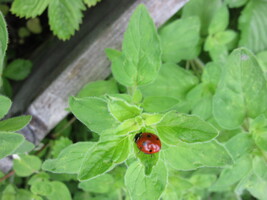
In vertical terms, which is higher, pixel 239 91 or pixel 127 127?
pixel 127 127

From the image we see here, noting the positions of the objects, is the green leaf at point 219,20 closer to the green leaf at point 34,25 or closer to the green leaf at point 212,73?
the green leaf at point 212,73

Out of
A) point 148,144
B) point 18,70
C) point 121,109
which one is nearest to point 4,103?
point 121,109

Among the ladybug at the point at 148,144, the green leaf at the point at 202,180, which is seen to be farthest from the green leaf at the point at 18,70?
the green leaf at the point at 202,180

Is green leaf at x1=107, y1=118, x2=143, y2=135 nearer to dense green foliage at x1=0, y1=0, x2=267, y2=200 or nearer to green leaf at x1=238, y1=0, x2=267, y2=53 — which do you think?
dense green foliage at x1=0, y1=0, x2=267, y2=200

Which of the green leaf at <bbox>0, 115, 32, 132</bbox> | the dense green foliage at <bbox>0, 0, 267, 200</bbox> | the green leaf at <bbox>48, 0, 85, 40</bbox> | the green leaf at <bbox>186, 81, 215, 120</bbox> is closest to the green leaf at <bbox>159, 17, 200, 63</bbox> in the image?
the dense green foliage at <bbox>0, 0, 267, 200</bbox>

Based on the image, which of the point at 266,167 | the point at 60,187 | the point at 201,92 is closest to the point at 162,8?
the point at 201,92

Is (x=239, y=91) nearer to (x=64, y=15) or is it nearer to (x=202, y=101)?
(x=202, y=101)
